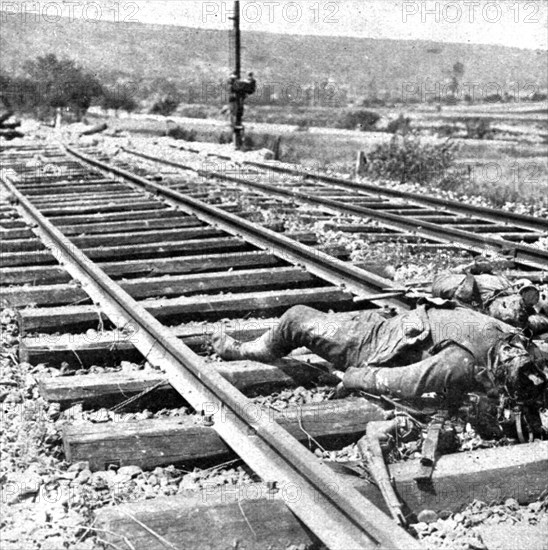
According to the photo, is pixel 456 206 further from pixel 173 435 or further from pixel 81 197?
pixel 173 435

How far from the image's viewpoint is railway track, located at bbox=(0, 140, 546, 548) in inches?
132

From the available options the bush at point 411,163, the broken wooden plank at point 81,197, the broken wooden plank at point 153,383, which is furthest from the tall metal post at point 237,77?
the broken wooden plank at point 153,383

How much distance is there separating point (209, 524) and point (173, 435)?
76 cm

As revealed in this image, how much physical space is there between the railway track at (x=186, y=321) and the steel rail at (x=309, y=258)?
0.6 inches

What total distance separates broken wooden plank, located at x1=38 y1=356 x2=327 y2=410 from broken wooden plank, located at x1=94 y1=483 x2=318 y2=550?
1.26 metres

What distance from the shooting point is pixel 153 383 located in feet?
14.4

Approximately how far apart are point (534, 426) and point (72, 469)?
1.97 m

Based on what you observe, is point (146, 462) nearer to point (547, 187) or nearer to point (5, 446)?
point (5, 446)

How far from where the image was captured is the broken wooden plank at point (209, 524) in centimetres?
295

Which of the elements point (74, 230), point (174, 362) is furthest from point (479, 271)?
point (74, 230)

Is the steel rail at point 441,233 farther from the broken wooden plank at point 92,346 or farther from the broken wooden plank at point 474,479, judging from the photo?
the broken wooden plank at point 474,479

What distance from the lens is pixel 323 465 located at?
10.6ft

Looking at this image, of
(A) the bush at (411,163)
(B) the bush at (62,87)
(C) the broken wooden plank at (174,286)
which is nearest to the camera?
(C) the broken wooden plank at (174,286)

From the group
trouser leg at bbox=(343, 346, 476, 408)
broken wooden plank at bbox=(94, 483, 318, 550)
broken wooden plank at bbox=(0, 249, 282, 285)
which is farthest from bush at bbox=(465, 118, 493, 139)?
broken wooden plank at bbox=(94, 483, 318, 550)
